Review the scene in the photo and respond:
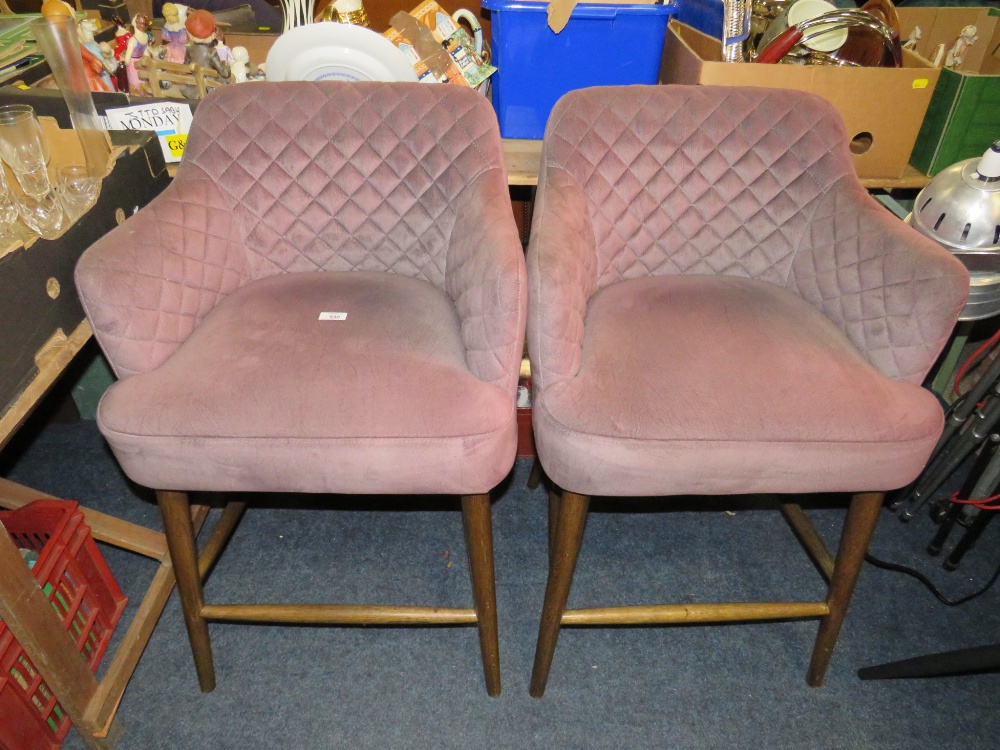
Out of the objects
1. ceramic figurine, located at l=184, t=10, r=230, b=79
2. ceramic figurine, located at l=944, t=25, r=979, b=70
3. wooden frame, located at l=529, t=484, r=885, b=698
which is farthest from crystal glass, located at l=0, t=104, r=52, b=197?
ceramic figurine, located at l=944, t=25, r=979, b=70

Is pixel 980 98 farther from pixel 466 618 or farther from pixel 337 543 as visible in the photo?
pixel 337 543

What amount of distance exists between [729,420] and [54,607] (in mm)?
1016

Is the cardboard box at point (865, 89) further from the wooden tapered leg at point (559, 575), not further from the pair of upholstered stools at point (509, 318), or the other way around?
the wooden tapered leg at point (559, 575)

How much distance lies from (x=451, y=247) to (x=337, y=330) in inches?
10.0

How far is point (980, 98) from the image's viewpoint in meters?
1.28

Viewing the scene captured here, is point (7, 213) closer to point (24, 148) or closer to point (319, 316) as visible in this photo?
point (24, 148)

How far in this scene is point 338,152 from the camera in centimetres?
117

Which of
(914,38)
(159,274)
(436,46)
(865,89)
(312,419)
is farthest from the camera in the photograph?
(914,38)

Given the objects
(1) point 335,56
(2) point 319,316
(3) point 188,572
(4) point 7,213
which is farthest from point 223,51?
(3) point 188,572

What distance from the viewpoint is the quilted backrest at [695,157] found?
1.16 metres

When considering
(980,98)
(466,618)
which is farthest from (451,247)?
(980,98)

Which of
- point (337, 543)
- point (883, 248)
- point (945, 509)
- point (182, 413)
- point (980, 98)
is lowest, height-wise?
point (337, 543)

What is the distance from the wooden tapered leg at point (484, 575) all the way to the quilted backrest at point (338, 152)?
493mm

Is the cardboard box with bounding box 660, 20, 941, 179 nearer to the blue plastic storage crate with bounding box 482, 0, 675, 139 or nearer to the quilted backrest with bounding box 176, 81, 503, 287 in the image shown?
the blue plastic storage crate with bounding box 482, 0, 675, 139
